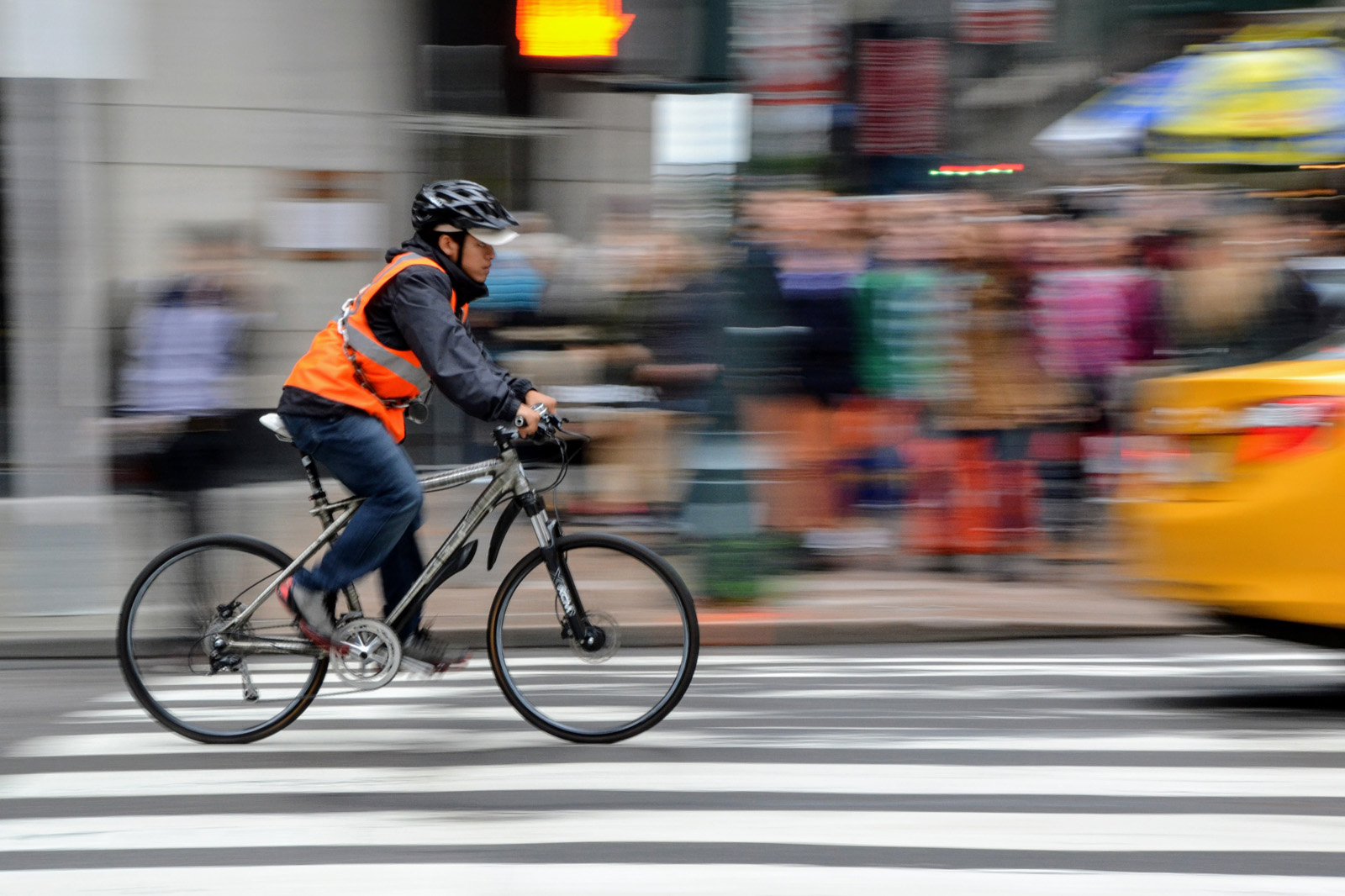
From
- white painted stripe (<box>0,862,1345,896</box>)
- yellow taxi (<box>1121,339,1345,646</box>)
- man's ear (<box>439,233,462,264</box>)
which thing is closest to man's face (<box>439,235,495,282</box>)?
man's ear (<box>439,233,462,264</box>)

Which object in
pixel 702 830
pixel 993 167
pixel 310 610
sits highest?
pixel 993 167

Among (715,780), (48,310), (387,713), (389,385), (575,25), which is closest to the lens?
(715,780)

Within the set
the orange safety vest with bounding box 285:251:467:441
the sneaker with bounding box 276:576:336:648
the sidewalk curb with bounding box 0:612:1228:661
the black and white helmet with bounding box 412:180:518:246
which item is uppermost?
the black and white helmet with bounding box 412:180:518:246

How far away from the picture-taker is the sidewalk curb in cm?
746

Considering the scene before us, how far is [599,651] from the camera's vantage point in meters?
5.27

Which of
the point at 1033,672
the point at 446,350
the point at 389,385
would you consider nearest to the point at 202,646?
the point at 389,385

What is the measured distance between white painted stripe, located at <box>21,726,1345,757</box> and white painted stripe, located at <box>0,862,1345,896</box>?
4.05ft

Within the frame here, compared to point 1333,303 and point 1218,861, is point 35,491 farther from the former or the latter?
point 1333,303

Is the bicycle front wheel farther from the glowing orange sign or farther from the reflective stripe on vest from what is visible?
the glowing orange sign

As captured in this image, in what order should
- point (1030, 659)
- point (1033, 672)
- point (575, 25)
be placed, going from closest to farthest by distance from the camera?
point (1033, 672), point (1030, 659), point (575, 25)

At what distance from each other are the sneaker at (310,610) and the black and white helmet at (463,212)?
1262 mm

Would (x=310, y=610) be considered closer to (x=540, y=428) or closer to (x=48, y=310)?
(x=540, y=428)

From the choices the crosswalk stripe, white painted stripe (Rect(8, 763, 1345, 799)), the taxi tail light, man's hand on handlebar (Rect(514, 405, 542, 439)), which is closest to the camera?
white painted stripe (Rect(8, 763, 1345, 799))

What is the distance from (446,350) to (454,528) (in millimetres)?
673
